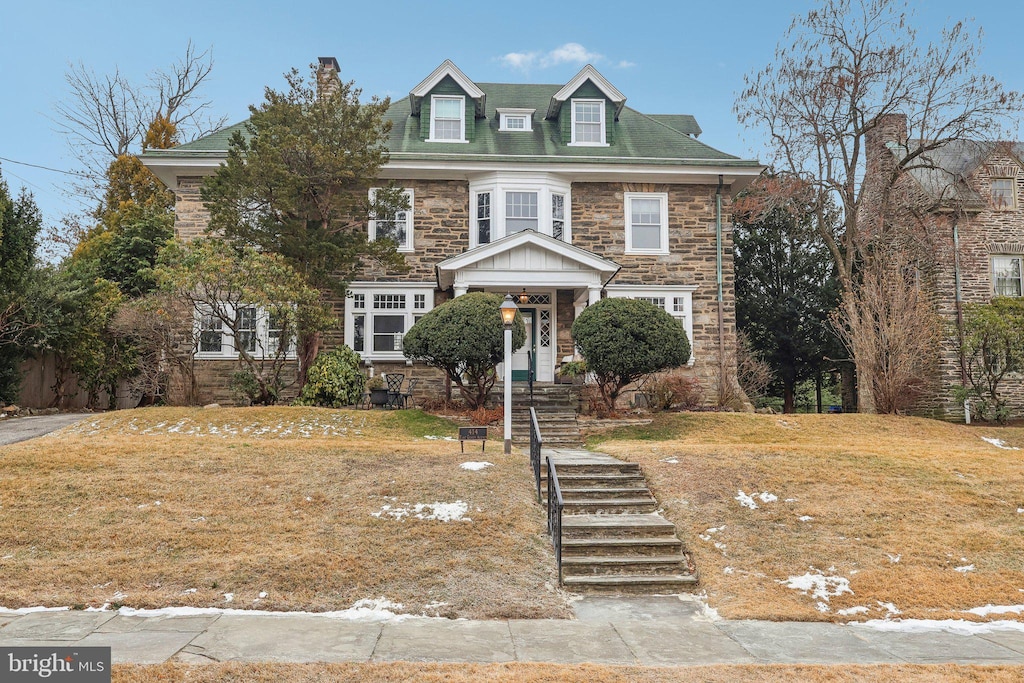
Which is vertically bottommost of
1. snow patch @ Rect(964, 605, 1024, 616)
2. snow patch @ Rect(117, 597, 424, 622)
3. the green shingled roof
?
snow patch @ Rect(964, 605, 1024, 616)

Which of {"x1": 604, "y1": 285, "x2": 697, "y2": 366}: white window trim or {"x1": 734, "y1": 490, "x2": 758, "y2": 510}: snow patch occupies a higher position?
{"x1": 604, "y1": 285, "x2": 697, "y2": 366}: white window trim

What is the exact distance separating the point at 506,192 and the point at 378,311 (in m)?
4.69

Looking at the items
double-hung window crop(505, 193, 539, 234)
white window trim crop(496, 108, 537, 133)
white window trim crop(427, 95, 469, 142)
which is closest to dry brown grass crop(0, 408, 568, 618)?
double-hung window crop(505, 193, 539, 234)

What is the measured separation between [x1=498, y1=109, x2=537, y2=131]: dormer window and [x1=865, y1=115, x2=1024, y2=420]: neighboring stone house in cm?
979

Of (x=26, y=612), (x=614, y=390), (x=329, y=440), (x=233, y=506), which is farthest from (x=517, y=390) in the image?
(x=26, y=612)

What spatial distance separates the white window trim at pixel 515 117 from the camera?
22219 mm

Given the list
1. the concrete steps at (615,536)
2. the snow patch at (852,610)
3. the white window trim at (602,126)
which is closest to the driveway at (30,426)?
the concrete steps at (615,536)

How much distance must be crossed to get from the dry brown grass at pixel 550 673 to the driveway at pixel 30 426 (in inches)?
386

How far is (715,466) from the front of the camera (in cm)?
1098

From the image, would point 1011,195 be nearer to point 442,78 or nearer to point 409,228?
point 442,78

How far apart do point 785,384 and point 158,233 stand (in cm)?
2192

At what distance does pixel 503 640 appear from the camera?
20.3 ft

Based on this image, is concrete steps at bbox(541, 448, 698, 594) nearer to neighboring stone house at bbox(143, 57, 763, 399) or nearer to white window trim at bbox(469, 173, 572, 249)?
neighboring stone house at bbox(143, 57, 763, 399)

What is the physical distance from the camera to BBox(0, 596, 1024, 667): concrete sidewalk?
571 centimetres
